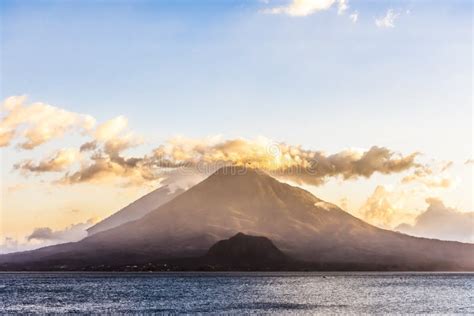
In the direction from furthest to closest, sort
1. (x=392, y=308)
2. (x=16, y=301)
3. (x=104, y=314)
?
(x=16, y=301) < (x=392, y=308) < (x=104, y=314)

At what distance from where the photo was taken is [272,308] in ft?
346

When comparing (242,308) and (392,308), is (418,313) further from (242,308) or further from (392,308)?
(242,308)

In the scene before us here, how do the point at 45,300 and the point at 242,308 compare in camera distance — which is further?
the point at 45,300

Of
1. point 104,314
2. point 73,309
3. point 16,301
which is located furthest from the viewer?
point 16,301

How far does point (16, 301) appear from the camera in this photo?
119m

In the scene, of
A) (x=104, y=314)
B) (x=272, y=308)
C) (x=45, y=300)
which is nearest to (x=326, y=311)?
(x=272, y=308)

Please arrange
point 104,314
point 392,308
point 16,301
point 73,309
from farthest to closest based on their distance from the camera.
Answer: point 16,301, point 392,308, point 73,309, point 104,314

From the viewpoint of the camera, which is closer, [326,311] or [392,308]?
[326,311]

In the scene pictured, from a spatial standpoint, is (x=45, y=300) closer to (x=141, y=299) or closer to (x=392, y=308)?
(x=141, y=299)

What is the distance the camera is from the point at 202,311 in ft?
324

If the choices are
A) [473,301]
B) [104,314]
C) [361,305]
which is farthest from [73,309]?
[473,301]

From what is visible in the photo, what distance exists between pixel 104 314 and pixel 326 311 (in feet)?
97.0

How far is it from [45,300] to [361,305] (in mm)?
50507

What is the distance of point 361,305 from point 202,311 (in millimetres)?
27668
